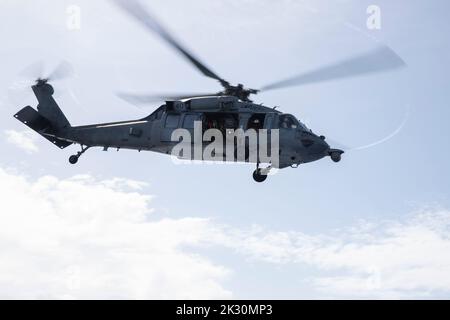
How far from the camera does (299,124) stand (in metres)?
28.3

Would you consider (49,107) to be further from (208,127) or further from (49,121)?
(208,127)

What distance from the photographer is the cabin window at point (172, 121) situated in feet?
96.9

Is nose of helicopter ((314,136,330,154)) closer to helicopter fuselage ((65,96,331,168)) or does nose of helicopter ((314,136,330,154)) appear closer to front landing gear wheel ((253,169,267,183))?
helicopter fuselage ((65,96,331,168))

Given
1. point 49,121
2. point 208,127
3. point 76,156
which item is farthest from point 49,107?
point 208,127

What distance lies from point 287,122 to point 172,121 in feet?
19.3

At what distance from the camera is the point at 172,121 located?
97.3 ft

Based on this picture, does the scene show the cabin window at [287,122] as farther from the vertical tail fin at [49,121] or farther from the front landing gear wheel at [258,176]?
the vertical tail fin at [49,121]

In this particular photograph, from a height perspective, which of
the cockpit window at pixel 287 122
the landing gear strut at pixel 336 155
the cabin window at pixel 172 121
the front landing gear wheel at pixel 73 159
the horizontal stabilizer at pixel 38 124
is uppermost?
the horizontal stabilizer at pixel 38 124

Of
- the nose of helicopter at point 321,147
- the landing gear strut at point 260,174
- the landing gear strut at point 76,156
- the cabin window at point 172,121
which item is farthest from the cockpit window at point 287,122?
the landing gear strut at point 76,156

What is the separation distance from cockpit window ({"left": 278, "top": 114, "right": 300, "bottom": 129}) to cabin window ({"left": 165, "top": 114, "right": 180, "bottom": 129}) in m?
5.25

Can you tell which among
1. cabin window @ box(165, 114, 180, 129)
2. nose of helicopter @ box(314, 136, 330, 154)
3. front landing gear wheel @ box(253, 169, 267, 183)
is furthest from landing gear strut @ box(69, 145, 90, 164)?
nose of helicopter @ box(314, 136, 330, 154)

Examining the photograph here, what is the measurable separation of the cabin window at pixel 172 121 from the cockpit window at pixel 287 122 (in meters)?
5.25

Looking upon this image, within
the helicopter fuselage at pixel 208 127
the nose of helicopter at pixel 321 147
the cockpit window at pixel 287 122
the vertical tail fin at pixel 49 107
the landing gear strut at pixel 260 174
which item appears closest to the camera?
the nose of helicopter at pixel 321 147
